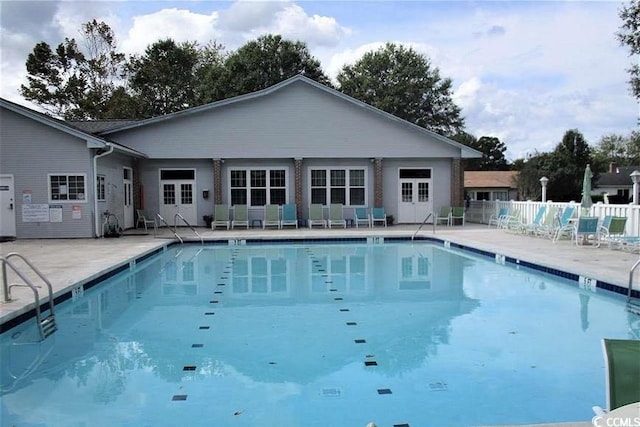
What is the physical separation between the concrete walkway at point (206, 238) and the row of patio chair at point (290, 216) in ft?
3.53

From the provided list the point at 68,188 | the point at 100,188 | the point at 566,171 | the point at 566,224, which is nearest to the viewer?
the point at 566,224

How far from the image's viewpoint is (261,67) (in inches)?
1310

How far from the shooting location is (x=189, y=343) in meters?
5.96

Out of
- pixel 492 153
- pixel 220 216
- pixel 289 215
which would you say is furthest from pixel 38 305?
pixel 492 153

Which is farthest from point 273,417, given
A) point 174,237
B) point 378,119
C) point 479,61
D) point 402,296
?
point 378,119

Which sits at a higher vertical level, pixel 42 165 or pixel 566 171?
pixel 566 171

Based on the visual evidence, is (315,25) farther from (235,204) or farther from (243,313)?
(243,313)

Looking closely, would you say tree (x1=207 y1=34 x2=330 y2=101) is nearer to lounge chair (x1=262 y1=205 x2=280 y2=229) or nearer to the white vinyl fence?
lounge chair (x1=262 y1=205 x2=280 y2=229)

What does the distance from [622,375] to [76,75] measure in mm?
35361

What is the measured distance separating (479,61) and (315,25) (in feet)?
17.3

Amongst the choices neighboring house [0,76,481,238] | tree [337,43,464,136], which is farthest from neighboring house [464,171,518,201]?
neighboring house [0,76,481,238]

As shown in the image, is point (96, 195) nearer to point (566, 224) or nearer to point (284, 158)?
point (284, 158)

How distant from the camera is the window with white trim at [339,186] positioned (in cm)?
1994

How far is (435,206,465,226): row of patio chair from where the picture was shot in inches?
787
